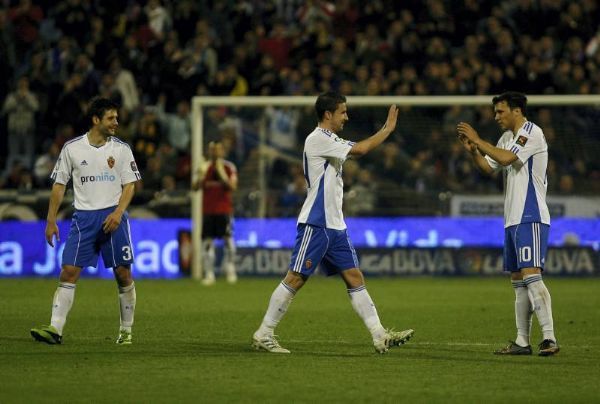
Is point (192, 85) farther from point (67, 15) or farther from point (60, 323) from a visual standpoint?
point (60, 323)

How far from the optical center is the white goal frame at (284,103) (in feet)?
68.5

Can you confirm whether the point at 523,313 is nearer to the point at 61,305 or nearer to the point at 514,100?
the point at 514,100

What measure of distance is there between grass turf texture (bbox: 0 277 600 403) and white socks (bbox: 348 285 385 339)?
0.25 metres

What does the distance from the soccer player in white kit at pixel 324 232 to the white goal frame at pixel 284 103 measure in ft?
33.5

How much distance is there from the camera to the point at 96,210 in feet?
36.5

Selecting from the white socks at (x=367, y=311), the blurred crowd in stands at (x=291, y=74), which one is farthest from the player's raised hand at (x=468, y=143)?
the blurred crowd in stands at (x=291, y=74)

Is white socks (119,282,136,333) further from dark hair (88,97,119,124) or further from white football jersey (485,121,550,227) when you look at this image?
white football jersey (485,121,550,227)

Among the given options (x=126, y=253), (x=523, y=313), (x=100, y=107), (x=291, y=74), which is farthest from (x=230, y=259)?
(x=523, y=313)

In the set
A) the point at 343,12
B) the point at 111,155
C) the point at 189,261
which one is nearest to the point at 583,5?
the point at 343,12

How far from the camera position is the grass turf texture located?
832 centimetres

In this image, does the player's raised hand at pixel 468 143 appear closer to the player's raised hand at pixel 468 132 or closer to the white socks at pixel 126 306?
the player's raised hand at pixel 468 132

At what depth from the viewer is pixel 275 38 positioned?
84.9 ft

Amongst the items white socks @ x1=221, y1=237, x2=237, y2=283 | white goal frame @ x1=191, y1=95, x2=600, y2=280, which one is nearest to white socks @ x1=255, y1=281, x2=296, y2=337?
white socks @ x1=221, y1=237, x2=237, y2=283

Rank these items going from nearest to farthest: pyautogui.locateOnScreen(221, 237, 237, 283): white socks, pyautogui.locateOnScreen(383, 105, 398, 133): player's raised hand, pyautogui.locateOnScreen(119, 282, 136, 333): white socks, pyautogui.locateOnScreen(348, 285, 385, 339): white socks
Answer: pyautogui.locateOnScreen(383, 105, 398, 133): player's raised hand, pyautogui.locateOnScreen(348, 285, 385, 339): white socks, pyautogui.locateOnScreen(119, 282, 136, 333): white socks, pyautogui.locateOnScreen(221, 237, 237, 283): white socks
